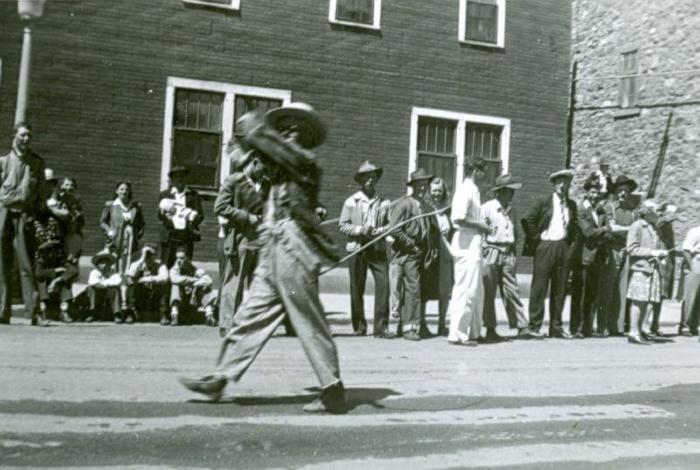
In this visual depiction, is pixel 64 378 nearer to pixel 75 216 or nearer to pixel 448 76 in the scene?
pixel 75 216

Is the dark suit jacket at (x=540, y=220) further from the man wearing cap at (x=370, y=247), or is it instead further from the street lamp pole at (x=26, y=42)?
the street lamp pole at (x=26, y=42)

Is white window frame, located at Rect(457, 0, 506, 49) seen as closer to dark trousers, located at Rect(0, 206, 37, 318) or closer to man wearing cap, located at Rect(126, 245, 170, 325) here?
man wearing cap, located at Rect(126, 245, 170, 325)

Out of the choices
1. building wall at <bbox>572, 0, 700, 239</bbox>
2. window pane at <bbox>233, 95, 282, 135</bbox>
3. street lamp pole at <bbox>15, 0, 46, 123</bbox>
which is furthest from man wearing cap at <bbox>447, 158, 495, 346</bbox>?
building wall at <bbox>572, 0, 700, 239</bbox>

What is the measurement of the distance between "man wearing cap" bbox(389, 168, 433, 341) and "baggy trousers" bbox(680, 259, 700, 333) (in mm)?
4602

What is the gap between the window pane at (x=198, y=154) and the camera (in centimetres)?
1723

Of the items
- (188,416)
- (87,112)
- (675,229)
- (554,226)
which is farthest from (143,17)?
(675,229)

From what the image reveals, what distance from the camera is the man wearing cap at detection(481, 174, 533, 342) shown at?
12.4m

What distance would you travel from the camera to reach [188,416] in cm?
635

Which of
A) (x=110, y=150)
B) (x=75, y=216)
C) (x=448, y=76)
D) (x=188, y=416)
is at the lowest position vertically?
(x=188, y=416)

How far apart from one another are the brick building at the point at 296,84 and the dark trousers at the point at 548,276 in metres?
5.67

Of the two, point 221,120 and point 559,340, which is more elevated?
point 221,120

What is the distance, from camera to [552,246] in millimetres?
12914

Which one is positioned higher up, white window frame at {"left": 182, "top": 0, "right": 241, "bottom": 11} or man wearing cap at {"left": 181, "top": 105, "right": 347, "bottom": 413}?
white window frame at {"left": 182, "top": 0, "right": 241, "bottom": 11}

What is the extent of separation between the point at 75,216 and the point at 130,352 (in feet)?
14.5
